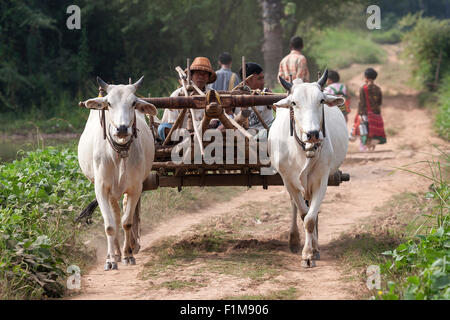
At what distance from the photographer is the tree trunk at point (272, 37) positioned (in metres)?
14.5

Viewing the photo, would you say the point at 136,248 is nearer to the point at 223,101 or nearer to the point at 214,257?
the point at 214,257

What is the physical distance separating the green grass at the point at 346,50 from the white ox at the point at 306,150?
617 inches

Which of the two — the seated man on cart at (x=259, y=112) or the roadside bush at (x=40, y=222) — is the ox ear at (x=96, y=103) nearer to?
the roadside bush at (x=40, y=222)

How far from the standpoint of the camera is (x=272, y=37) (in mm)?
14617

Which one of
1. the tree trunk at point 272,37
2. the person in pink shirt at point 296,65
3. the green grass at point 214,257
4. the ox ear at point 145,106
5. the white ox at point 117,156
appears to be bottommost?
the green grass at point 214,257

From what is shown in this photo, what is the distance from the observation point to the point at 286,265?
5594mm

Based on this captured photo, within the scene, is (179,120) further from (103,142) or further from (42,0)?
(42,0)

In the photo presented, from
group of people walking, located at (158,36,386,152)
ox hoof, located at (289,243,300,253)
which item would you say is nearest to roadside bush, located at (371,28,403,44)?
group of people walking, located at (158,36,386,152)

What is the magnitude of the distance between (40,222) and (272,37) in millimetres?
9906

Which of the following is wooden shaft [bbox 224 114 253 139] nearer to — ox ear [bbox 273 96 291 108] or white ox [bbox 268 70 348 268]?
white ox [bbox 268 70 348 268]

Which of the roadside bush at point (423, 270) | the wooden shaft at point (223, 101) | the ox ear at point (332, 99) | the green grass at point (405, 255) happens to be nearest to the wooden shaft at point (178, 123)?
the wooden shaft at point (223, 101)

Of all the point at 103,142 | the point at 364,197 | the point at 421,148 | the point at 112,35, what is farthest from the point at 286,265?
the point at 112,35

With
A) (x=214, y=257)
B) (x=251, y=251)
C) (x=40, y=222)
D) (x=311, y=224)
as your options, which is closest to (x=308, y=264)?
(x=311, y=224)

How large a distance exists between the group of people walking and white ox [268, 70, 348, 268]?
483 mm
